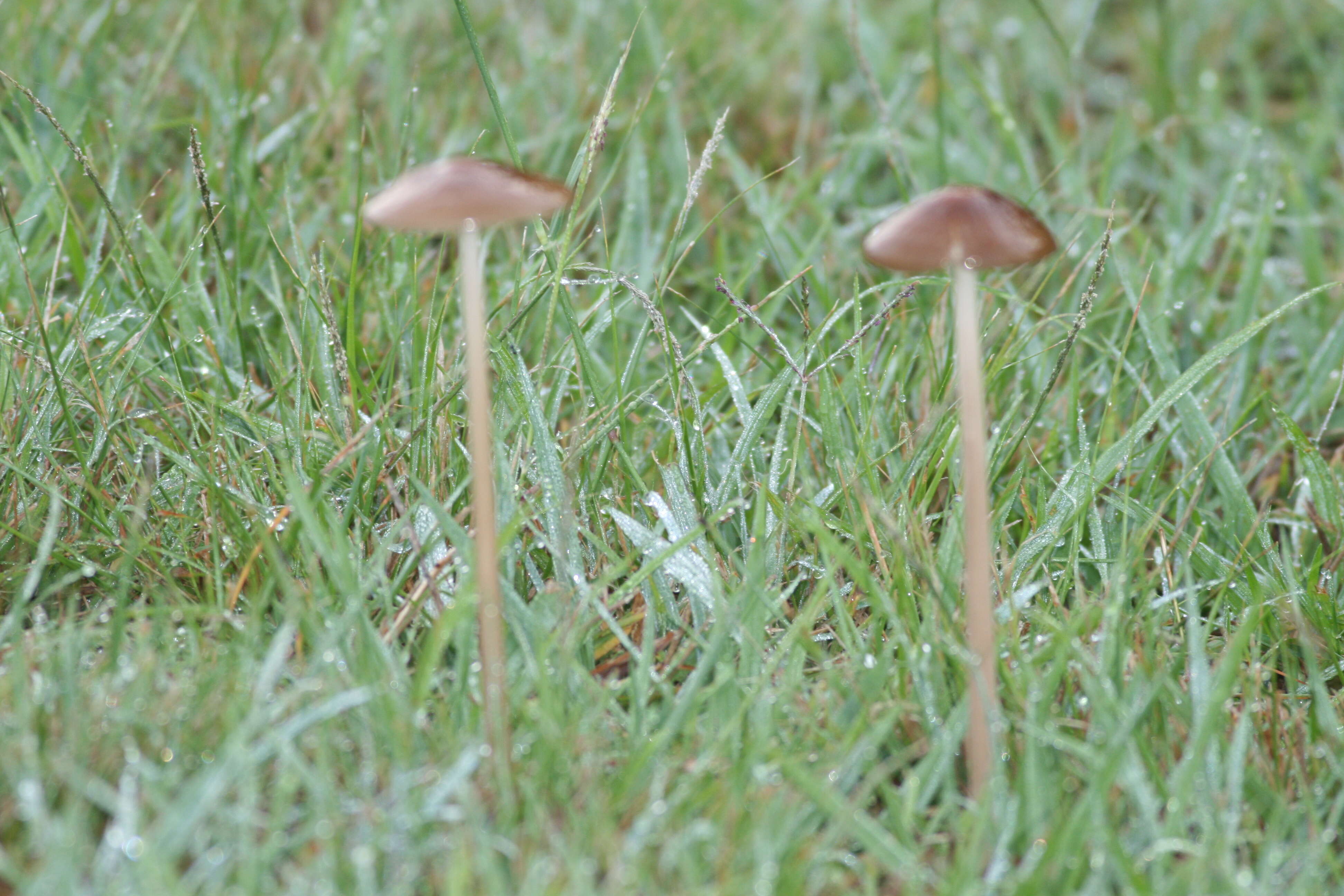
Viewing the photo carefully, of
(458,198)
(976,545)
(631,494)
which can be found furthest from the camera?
(631,494)

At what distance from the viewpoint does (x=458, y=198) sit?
1153 mm

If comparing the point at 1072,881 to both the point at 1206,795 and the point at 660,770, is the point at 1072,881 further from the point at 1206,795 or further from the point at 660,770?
the point at 660,770

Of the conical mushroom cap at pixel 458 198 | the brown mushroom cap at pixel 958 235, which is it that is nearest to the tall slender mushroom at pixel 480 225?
the conical mushroom cap at pixel 458 198

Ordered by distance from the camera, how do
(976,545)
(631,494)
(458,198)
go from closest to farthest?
1. (458,198)
2. (976,545)
3. (631,494)

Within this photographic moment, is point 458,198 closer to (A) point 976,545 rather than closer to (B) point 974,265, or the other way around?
(B) point 974,265

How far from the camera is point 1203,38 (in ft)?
12.6

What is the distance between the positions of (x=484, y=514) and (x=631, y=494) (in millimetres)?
594

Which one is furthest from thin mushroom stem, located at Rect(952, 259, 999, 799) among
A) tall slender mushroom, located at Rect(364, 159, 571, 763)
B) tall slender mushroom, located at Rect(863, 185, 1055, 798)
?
tall slender mushroom, located at Rect(364, 159, 571, 763)

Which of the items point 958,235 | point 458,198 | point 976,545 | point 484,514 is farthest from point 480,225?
point 976,545

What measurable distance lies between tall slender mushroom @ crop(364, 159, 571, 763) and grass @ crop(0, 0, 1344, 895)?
8 cm

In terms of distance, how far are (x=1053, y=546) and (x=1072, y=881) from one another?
0.64 m

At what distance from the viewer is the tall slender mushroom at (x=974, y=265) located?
1.19 metres

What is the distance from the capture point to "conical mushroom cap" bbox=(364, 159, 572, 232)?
45.5 inches

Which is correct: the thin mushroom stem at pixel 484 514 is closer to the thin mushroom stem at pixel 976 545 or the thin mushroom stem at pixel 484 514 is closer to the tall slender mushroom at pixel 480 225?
the tall slender mushroom at pixel 480 225
